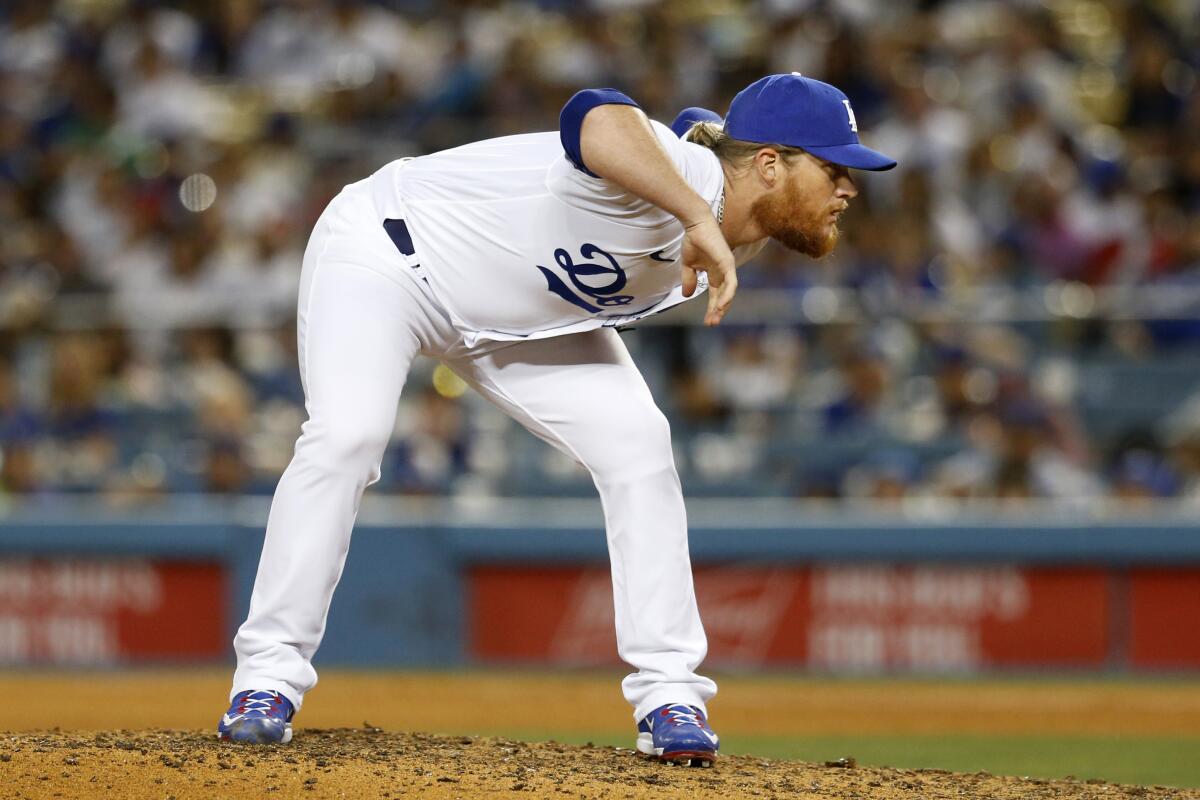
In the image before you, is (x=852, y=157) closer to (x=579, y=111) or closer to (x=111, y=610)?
(x=579, y=111)

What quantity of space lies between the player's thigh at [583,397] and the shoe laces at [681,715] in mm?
579

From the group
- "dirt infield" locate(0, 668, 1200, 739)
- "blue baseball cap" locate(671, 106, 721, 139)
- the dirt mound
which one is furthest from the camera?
"dirt infield" locate(0, 668, 1200, 739)

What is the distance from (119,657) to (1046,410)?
5.33 meters

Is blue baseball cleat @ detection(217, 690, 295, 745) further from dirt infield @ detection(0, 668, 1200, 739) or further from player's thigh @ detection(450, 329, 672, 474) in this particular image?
dirt infield @ detection(0, 668, 1200, 739)

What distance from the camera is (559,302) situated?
415 centimetres

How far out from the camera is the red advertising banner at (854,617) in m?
9.28

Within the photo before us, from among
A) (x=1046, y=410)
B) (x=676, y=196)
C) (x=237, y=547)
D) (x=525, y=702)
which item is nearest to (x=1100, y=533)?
(x=1046, y=410)

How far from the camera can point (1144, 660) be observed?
9328 mm

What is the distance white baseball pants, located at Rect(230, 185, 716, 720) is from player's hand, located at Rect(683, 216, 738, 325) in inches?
20.4

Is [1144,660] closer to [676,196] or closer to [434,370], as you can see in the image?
[434,370]

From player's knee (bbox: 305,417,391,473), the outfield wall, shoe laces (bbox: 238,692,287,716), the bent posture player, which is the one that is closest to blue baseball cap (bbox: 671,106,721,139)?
the bent posture player

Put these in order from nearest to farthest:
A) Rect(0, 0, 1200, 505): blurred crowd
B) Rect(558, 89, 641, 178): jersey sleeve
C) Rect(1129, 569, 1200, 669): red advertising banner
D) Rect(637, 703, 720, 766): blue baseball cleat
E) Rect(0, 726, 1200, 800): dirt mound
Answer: Rect(0, 726, 1200, 800): dirt mound, Rect(558, 89, 641, 178): jersey sleeve, Rect(637, 703, 720, 766): blue baseball cleat, Rect(1129, 569, 1200, 669): red advertising banner, Rect(0, 0, 1200, 505): blurred crowd

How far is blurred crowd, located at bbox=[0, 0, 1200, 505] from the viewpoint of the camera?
31.5 ft

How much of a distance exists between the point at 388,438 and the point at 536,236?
0.59 m
